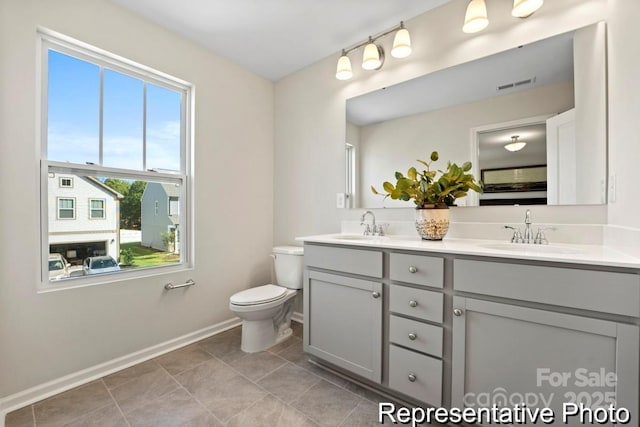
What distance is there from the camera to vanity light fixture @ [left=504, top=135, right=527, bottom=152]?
5.32 ft

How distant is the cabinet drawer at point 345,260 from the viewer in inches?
60.7

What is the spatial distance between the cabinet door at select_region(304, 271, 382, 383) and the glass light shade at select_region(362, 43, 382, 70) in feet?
5.16

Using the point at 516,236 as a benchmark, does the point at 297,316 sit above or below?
below

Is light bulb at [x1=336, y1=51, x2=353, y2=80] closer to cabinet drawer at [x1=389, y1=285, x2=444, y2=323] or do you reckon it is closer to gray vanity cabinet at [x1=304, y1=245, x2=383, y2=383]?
gray vanity cabinet at [x1=304, y1=245, x2=383, y2=383]

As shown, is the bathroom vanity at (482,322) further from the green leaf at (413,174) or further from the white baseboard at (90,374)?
Result: the white baseboard at (90,374)

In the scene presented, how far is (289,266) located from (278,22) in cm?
193

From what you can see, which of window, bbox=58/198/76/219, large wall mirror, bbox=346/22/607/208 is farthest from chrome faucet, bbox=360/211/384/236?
window, bbox=58/198/76/219

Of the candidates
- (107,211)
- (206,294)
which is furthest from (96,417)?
(107,211)

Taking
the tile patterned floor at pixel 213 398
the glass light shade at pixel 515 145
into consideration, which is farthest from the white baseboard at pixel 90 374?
the glass light shade at pixel 515 145

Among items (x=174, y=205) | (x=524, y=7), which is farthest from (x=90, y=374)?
(x=524, y=7)

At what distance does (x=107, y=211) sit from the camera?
190cm

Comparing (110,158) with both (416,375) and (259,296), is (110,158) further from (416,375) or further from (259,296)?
(416,375)

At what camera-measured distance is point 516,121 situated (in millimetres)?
1648

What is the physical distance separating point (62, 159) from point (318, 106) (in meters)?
1.91
